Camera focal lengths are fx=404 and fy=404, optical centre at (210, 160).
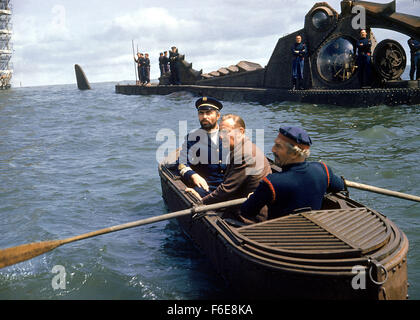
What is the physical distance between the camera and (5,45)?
63156 millimetres

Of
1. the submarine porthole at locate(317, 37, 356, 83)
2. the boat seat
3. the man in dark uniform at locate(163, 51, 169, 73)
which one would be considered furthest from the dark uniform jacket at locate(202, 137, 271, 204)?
the man in dark uniform at locate(163, 51, 169, 73)

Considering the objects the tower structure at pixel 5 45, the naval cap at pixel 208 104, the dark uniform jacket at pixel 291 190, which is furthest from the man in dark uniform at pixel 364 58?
the tower structure at pixel 5 45

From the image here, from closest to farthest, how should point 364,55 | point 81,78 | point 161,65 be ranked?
point 364,55 < point 161,65 < point 81,78

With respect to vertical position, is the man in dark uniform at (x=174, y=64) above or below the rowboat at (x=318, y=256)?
above

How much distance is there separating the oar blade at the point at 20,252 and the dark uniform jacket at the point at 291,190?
2.16 meters

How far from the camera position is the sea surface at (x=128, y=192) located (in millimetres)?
4801

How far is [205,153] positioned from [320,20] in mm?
12190

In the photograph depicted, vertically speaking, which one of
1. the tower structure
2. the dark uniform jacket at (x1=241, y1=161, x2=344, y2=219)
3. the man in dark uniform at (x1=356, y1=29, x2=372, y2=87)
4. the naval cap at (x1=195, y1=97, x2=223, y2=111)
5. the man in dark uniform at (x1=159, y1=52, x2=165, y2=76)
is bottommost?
the dark uniform jacket at (x1=241, y1=161, x2=344, y2=219)

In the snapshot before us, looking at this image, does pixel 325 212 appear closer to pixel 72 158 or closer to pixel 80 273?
pixel 80 273

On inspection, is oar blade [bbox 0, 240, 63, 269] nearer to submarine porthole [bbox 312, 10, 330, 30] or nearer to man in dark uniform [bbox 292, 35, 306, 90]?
man in dark uniform [bbox 292, 35, 306, 90]

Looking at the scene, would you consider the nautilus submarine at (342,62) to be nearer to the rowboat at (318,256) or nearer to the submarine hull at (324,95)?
the submarine hull at (324,95)

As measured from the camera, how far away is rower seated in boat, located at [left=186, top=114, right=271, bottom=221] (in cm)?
403

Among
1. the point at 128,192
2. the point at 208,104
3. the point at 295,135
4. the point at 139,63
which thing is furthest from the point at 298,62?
the point at 139,63

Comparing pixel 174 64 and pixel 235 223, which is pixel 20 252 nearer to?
pixel 235 223
